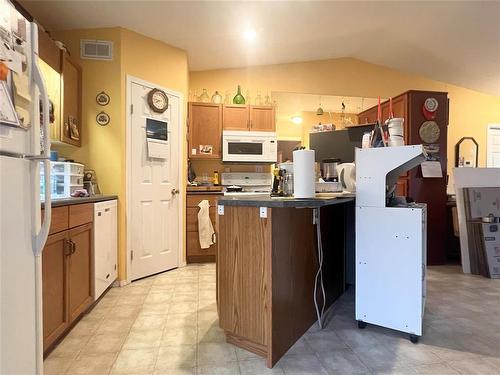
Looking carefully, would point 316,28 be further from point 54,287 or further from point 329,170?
point 54,287

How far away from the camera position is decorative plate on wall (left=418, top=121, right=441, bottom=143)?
379 centimetres

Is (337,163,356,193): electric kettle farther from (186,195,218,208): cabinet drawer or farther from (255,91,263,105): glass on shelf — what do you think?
(255,91,263,105): glass on shelf

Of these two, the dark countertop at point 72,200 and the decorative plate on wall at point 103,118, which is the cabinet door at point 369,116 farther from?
the dark countertop at point 72,200

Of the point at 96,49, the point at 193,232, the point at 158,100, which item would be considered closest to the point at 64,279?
the point at 193,232

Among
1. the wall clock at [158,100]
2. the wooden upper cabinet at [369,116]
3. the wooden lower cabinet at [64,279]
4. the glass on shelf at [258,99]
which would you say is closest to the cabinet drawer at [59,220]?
the wooden lower cabinet at [64,279]

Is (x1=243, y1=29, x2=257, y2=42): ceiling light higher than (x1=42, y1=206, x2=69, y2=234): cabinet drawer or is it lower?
higher

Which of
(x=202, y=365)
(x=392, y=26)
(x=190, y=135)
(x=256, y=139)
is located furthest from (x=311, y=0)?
(x=202, y=365)

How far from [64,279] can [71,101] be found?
1753 millimetres

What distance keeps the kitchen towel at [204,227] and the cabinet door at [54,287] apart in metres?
1.98

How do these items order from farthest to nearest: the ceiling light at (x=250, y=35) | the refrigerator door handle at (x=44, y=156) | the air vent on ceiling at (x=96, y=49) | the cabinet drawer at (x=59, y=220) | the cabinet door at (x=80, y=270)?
the ceiling light at (x=250, y=35), the air vent on ceiling at (x=96, y=49), the cabinet door at (x=80, y=270), the cabinet drawer at (x=59, y=220), the refrigerator door handle at (x=44, y=156)

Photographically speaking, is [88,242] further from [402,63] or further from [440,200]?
[402,63]

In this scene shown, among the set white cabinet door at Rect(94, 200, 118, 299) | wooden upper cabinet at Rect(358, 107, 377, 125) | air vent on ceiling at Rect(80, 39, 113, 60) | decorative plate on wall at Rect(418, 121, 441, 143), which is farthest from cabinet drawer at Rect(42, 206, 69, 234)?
wooden upper cabinet at Rect(358, 107, 377, 125)

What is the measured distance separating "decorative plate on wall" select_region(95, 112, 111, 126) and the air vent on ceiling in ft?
1.84

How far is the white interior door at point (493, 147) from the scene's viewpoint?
17.9 feet
